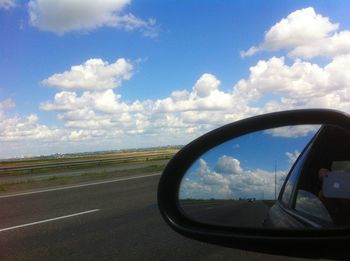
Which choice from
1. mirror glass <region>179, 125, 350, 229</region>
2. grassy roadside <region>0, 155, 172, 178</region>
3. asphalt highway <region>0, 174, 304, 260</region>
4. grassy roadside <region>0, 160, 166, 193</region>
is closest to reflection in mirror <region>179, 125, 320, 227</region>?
mirror glass <region>179, 125, 350, 229</region>

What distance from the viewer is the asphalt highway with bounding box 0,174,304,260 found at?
7.36 meters

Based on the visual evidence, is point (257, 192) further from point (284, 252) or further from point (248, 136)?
point (284, 252)

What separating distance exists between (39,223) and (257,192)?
8.89 meters

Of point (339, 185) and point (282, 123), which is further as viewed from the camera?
point (282, 123)

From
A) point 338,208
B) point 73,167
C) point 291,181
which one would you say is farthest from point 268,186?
point 73,167

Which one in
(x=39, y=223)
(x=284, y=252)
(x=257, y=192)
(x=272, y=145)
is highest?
(x=272, y=145)

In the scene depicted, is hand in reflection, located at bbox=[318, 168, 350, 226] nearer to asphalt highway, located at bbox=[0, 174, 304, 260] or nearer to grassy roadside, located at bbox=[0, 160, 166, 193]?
asphalt highway, located at bbox=[0, 174, 304, 260]

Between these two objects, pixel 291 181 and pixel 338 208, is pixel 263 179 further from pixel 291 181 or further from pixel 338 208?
pixel 338 208

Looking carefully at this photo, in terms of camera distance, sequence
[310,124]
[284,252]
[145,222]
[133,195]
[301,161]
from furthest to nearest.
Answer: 1. [133,195]
2. [145,222]
3. [301,161]
4. [310,124]
5. [284,252]

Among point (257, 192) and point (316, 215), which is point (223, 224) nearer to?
point (257, 192)

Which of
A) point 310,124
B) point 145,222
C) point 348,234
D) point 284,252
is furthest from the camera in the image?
point 145,222

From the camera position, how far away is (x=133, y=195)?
15.8 metres

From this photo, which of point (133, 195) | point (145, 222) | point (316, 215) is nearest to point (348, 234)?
point (316, 215)

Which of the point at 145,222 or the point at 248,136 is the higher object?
the point at 248,136
